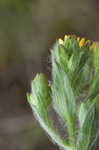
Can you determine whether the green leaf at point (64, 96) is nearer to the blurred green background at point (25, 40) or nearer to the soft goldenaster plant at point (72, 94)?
the soft goldenaster plant at point (72, 94)

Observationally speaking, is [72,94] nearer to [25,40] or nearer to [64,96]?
[64,96]

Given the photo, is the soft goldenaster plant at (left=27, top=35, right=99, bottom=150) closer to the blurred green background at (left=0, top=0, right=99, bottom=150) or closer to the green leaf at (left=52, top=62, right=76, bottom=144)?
the green leaf at (left=52, top=62, right=76, bottom=144)

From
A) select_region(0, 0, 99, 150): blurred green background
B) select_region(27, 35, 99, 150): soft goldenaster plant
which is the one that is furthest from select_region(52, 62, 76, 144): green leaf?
select_region(0, 0, 99, 150): blurred green background

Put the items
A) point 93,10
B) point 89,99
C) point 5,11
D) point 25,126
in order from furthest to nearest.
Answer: point 93,10 → point 5,11 → point 25,126 → point 89,99

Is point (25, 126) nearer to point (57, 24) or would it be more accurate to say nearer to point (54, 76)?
point (57, 24)

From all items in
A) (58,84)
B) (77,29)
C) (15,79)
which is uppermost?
(58,84)

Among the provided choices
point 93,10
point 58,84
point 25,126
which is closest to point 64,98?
point 58,84

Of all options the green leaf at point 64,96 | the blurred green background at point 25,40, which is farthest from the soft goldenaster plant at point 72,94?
the blurred green background at point 25,40
